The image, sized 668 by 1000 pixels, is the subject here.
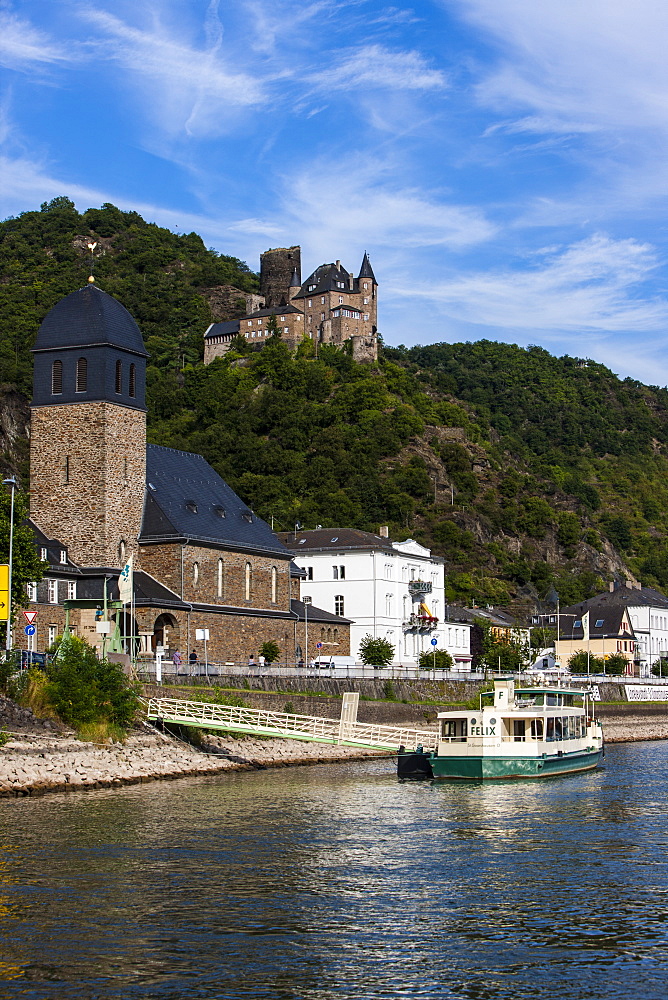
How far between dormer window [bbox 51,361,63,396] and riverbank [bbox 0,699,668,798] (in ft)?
72.7

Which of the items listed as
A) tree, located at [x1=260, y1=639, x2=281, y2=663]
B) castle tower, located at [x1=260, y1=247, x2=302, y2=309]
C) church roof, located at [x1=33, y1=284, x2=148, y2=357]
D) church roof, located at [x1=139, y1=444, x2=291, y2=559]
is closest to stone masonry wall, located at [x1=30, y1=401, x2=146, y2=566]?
church roof, located at [x1=139, y1=444, x2=291, y2=559]

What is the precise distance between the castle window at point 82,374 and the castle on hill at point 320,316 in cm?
9920

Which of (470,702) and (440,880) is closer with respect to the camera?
(440,880)

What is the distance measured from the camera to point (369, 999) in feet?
51.3

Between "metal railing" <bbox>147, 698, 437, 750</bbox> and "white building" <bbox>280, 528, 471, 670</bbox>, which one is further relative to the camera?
"white building" <bbox>280, 528, 471, 670</bbox>

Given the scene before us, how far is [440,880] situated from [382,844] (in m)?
4.16

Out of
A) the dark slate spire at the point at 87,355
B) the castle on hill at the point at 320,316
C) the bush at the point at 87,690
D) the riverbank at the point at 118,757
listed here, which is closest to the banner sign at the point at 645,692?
the riverbank at the point at 118,757

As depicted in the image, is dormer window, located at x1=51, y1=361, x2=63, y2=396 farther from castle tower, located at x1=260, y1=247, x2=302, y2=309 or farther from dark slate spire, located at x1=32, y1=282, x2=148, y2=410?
castle tower, located at x1=260, y1=247, x2=302, y2=309

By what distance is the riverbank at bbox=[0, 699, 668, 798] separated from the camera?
35.0 metres

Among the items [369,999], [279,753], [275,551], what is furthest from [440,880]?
[275,551]

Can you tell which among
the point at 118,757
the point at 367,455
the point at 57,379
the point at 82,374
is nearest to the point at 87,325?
the point at 82,374

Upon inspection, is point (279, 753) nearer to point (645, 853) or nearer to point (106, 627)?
point (106, 627)

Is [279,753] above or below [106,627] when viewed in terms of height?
below

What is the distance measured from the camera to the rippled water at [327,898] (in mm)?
16531
